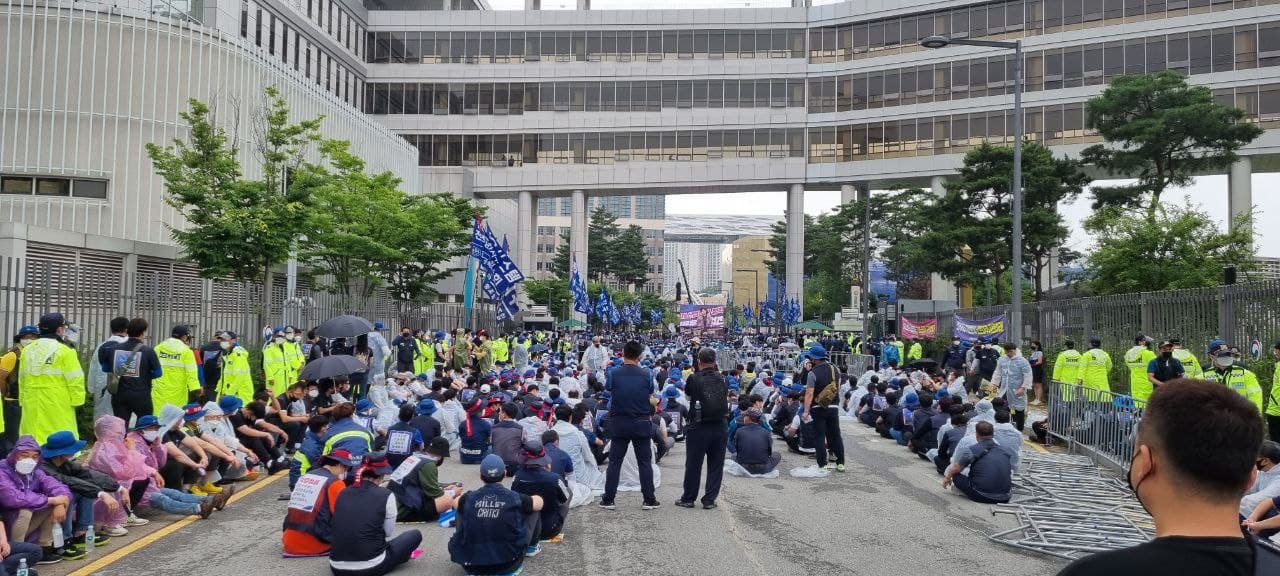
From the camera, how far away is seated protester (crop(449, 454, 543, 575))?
23.3 feet

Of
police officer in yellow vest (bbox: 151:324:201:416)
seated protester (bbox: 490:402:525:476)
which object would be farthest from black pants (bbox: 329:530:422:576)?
police officer in yellow vest (bbox: 151:324:201:416)

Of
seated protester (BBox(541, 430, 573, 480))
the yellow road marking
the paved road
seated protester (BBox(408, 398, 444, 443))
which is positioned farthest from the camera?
seated protester (BBox(408, 398, 444, 443))

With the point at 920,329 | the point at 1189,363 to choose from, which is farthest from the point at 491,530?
the point at 920,329

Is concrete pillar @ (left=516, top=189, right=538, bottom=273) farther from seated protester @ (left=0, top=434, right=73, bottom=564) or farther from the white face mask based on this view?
the white face mask

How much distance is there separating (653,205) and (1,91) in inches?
5720

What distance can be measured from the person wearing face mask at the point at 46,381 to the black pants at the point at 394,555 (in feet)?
15.3

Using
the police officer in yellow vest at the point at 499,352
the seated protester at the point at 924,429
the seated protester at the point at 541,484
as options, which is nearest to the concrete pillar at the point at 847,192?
the police officer in yellow vest at the point at 499,352

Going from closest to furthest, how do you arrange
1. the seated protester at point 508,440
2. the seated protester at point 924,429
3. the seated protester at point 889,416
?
the seated protester at point 508,440, the seated protester at point 924,429, the seated protester at point 889,416

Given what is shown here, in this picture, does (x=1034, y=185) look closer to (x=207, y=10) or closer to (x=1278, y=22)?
(x=1278, y=22)

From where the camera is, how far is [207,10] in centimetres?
4072

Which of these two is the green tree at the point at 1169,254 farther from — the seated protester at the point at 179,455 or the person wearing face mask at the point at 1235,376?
the seated protester at the point at 179,455

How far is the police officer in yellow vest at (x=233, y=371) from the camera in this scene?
1478 centimetres

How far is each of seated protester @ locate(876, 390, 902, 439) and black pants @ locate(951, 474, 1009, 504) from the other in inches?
228

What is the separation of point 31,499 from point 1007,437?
33.6 ft
